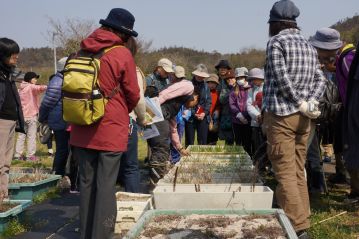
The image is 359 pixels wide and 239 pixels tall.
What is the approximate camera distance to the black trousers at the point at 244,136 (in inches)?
341

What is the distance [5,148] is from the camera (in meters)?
5.23

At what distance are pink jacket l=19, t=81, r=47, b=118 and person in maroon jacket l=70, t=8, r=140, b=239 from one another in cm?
678

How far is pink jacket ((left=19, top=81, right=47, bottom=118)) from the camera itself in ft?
33.6

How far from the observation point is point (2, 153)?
5.18m

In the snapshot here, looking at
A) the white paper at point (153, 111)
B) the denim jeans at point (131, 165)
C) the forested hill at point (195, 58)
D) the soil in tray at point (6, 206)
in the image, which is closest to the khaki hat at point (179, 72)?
the white paper at point (153, 111)

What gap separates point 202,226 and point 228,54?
121 ft

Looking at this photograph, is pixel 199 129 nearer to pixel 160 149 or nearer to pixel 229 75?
pixel 229 75

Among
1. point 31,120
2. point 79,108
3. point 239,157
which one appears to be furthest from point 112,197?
point 31,120

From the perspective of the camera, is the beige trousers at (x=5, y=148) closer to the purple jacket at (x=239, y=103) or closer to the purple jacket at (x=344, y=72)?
the purple jacket at (x=344, y=72)

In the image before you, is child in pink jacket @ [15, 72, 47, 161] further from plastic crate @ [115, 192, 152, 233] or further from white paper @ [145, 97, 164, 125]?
plastic crate @ [115, 192, 152, 233]

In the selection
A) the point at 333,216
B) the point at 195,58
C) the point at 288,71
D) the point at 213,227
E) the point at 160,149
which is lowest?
the point at 333,216

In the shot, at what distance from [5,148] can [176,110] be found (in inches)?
90.5

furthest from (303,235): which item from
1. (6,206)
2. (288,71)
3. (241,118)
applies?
(241,118)

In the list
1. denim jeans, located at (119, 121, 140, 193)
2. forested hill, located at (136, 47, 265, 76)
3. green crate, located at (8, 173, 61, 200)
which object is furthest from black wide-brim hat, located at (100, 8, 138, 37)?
forested hill, located at (136, 47, 265, 76)
